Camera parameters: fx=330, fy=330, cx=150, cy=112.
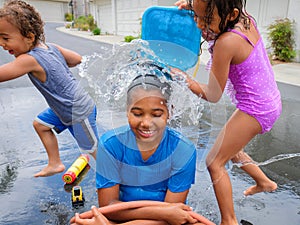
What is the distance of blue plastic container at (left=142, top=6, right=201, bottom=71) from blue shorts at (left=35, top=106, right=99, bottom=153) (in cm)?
101

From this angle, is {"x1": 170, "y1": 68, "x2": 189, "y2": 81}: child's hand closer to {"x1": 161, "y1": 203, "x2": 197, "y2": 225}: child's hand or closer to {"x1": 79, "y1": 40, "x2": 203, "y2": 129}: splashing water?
{"x1": 79, "y1": 40, "x2": 203, "y2": 129}: splashing water

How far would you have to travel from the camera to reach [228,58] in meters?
1.77

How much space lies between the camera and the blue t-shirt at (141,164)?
1689 mm

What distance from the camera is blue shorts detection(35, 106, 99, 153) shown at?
254cm

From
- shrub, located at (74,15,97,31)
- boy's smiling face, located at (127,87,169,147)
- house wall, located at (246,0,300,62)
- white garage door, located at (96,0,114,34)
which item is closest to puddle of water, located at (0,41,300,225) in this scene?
boy's smiling face, located at (127,87,169,147)

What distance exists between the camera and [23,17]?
2338mm

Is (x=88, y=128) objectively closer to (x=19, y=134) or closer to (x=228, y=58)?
(x=228, y=58)

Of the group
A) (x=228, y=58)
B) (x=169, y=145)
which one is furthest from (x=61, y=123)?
(x=228, y=58)

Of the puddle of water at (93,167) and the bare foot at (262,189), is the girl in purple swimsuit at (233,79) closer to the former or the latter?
the puddle of water at (93,167)

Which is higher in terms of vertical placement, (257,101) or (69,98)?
(257,101)

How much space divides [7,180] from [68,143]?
35.2 inches

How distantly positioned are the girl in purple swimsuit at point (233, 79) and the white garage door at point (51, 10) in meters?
47.5

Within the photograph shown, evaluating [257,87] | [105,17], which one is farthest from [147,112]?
[105,17]

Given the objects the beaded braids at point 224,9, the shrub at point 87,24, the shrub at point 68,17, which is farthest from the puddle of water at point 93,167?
the shrub at point 68,17
